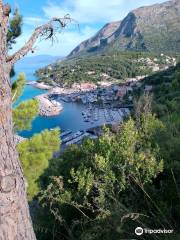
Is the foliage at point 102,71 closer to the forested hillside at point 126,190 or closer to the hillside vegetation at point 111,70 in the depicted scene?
the hillside vegetation at point 111,70

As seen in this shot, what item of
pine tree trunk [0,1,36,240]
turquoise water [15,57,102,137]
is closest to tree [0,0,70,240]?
pine tree trunk [0,1,36,240]

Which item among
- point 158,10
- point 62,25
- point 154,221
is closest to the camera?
point 62,25

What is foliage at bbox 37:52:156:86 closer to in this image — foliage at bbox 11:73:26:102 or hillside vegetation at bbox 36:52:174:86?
hillside vegetation at bbox 36:52:174:86

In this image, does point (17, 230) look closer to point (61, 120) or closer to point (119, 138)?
point (119, 138)

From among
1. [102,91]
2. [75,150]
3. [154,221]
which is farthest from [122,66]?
[154,221]

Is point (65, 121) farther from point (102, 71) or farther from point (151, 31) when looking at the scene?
point (151, 31)

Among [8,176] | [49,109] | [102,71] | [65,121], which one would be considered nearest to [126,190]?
[8,176]

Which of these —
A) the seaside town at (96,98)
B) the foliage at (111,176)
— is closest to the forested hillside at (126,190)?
the foliage at (111,176)
